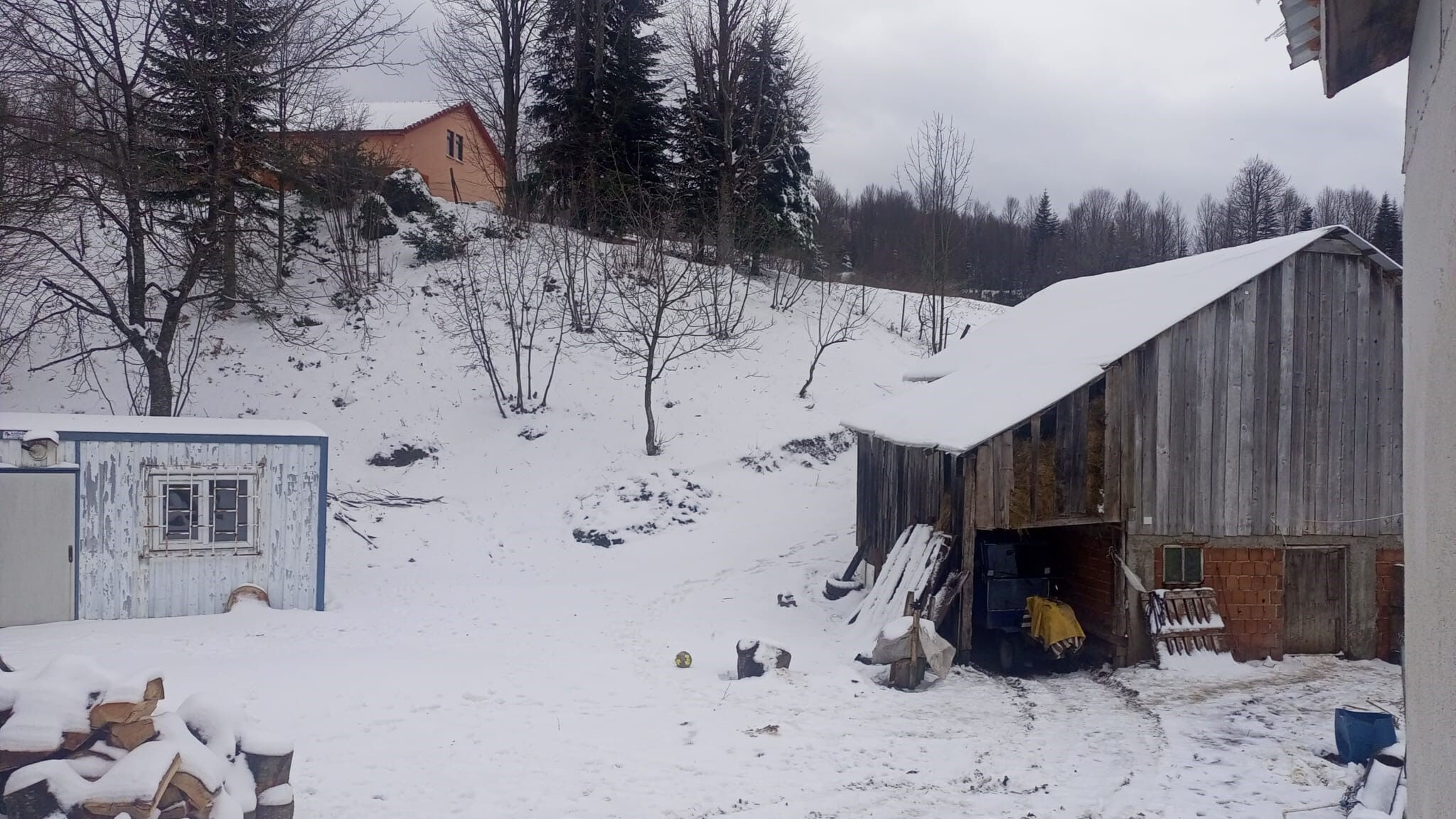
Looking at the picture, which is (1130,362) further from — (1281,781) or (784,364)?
(784,364)

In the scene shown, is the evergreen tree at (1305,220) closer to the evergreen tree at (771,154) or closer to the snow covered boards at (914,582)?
the evergreen tree at (771,154)

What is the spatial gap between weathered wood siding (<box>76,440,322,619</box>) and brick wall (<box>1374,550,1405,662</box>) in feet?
49.5

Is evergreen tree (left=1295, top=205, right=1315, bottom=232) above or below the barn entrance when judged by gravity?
above

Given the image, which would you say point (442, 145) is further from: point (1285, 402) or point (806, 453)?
point (1285, 402)

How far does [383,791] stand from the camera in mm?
7027

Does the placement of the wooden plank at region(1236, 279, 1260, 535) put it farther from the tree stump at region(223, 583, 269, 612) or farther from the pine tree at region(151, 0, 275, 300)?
the pine tree at region(151, 0, 275, 300)

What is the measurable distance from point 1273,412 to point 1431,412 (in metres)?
10.2

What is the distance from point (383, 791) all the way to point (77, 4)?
1684 cm

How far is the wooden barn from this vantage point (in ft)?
40.2

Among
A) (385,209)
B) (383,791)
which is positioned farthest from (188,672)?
(385,209)

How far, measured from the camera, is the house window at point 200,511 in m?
12.6

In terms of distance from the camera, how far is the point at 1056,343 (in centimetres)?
1459

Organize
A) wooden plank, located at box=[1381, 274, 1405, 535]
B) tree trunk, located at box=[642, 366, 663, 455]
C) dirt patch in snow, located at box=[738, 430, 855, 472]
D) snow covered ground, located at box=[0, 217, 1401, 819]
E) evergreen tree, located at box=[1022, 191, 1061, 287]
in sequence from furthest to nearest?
evergreen tree, located at box=[1022, 191, 1061, 287]
dirt patch in snow, located at box=[738, 430, 855, 472]
tree trunk, located at box=[642, 366, 663, 455]
wooden plank, located at box=[1381, 274, 1405, 535]
snow covered ground, located at box=[0, 217, 1401, 819]

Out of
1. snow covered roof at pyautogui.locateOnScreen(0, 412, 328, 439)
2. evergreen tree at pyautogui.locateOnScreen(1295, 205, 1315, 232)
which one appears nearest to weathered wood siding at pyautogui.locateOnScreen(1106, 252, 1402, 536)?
snow covered roof at pyautogui.locateOnScreen(0, 412, 328, 439)
